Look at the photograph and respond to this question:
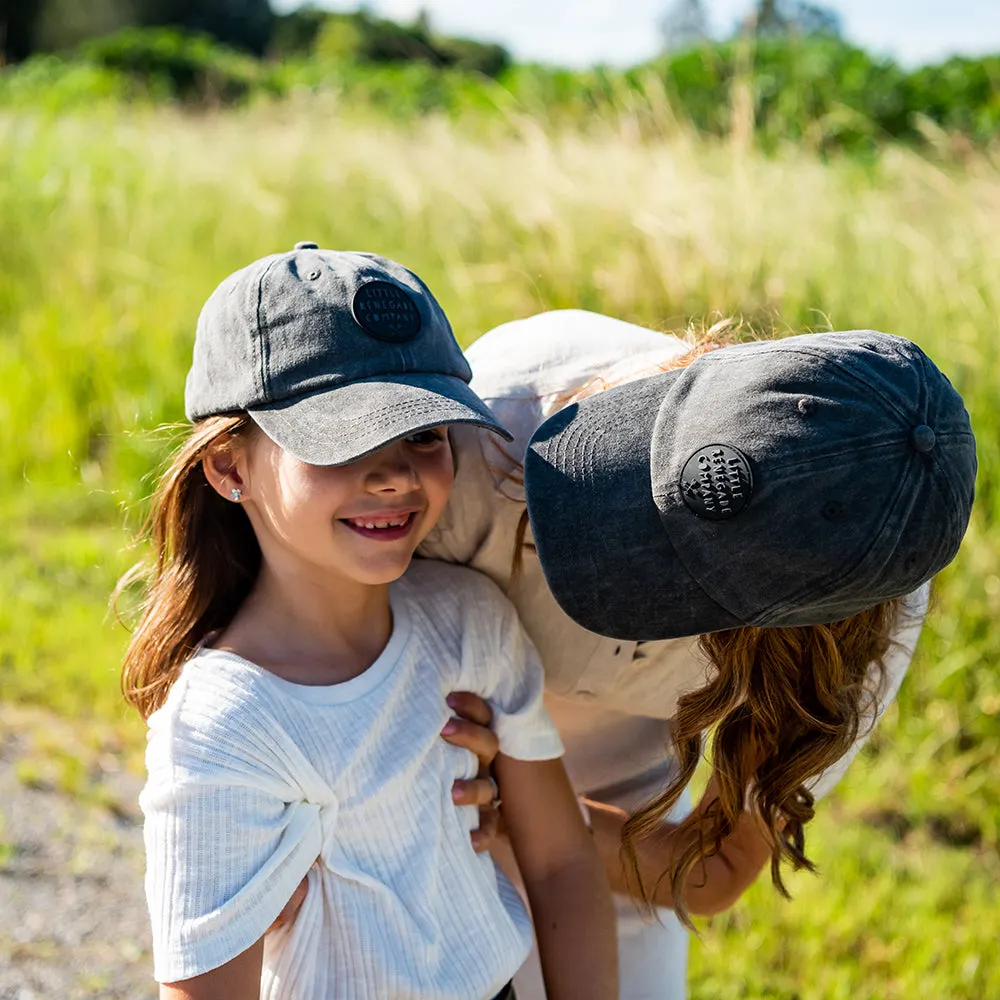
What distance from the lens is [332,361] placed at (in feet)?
5.28

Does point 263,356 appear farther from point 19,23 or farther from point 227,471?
point 19,23

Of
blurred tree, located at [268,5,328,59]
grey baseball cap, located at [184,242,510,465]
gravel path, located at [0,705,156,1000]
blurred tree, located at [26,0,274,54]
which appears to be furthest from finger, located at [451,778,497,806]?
blurred tree, located at [26,0,274,54]

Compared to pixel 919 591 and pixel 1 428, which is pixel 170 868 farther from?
pixel 1 428

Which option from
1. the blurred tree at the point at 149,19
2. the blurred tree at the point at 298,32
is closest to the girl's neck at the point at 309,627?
the blurred tree at the point at 298,32

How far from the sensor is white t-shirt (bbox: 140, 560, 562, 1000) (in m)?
1.48

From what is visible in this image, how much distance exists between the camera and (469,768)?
1.82 m

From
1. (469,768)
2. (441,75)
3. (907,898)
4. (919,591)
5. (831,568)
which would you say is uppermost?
(831,568)

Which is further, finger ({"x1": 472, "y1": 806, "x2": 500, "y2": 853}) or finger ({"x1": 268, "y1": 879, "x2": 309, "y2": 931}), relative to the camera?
finger ({"x1": 472, "y1": 806, "x2": 500, "y2": 853})

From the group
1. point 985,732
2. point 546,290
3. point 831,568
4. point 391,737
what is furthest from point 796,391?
point 546,290

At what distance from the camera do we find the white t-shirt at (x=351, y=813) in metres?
1.48

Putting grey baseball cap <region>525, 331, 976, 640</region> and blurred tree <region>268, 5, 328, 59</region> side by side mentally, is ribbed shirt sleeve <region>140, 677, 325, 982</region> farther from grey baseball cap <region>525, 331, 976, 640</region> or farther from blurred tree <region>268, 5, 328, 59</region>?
blurred tree <region>268, 5, 328, 59</region>

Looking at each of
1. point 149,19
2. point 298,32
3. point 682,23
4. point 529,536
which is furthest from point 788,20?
point 149,19

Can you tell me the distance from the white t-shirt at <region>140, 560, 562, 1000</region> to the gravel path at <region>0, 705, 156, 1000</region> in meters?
1.15

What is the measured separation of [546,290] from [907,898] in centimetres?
258
